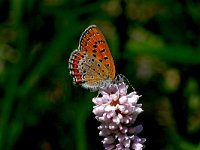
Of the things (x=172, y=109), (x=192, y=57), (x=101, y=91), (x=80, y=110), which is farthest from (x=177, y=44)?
(x=101, y=91)

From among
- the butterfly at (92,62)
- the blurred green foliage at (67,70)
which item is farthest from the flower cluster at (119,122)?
the blurred green foliage at (67,70)

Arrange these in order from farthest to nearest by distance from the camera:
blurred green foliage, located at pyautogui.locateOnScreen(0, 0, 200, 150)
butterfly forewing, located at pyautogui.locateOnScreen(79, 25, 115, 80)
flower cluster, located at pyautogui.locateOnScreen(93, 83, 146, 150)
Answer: blurred green foliage, located at pyautogui.locateOnScreen(0, 0, 200, 150) → butterfly forewing, located at pyautogui.locateOnScreen(79, 25, 115, 80) → flower cluster, located at pyautogui.locateOnScreen(93, 83, 146, 150)

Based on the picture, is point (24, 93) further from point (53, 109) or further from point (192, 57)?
point (192, 57)

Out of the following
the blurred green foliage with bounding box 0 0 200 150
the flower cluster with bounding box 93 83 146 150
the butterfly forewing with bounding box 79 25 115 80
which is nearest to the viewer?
the flower cluster with bounding box 93 83 146 150

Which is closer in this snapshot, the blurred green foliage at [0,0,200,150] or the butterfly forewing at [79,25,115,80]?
the butterfly forewing at [79,25,115,80]

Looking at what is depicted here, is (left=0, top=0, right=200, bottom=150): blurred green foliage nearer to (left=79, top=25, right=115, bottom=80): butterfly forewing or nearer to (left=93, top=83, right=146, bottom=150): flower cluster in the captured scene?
(left=79, top=25, right=115, bottom=80): butterfly forewing

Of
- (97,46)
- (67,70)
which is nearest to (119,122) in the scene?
(97,46)

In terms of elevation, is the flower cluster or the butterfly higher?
the butterfly

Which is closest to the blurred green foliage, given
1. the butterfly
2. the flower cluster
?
the butterfly
